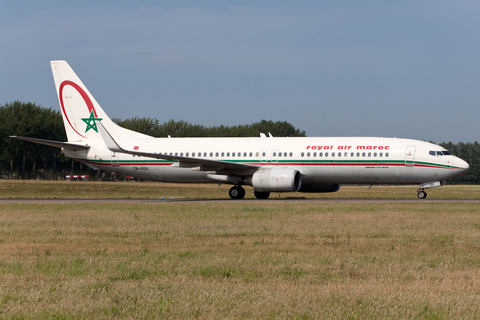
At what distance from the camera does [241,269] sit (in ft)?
32.6

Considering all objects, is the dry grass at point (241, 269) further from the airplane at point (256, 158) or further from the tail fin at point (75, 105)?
the tail fin at point (75, 105)

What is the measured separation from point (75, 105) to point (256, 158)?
13.6 metres

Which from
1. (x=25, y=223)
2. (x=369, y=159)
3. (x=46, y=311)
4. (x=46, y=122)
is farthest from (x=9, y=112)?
(x=46, y=311)

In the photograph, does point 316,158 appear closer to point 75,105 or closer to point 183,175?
point 183,175

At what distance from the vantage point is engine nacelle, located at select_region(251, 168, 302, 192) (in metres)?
31.9

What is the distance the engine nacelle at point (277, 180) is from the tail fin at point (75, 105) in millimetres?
12404

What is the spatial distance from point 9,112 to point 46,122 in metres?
5.86

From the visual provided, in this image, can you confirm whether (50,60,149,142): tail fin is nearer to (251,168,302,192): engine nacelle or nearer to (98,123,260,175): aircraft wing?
(98,123,260,175): aircraft wing

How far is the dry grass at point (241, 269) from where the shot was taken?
7.31 m

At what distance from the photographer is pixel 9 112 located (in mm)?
89250

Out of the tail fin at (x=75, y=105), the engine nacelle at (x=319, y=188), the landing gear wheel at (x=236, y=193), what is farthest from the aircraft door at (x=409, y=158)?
the tail fin at (x=75, y=105)

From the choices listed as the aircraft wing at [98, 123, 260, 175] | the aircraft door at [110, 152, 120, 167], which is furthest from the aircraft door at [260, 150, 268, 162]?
the aircraft door at [110, 152, 120, 167]

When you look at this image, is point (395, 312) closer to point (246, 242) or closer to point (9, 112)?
point (246, 242)

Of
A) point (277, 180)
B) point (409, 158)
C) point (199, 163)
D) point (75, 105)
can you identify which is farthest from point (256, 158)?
point (75, 105)
